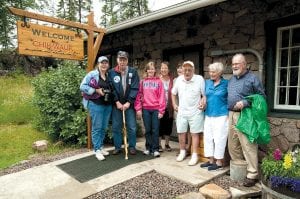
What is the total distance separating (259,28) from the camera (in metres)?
4.29

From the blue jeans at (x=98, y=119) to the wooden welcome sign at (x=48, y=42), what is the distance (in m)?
1.04

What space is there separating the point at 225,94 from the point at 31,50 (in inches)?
121

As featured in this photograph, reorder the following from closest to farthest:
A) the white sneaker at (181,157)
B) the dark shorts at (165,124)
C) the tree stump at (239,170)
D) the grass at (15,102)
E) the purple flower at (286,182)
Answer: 1. the purple flower at (286,182)
2. the tree stump at (239,170)
3. the white sneaker at (181,157)
4. the dark shorts at (165,124)
5. the grass at (15,102)

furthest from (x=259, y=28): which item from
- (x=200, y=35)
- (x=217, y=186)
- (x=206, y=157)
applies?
(x=217, y=186)

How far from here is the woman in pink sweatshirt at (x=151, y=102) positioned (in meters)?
4.52

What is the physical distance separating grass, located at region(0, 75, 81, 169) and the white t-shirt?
9.33 feet

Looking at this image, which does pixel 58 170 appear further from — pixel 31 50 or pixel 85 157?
pixel 31 50

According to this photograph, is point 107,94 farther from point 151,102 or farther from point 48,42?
point 48,42

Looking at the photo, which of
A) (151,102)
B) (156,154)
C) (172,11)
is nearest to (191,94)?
(151,102)

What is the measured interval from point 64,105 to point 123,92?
1934 mm

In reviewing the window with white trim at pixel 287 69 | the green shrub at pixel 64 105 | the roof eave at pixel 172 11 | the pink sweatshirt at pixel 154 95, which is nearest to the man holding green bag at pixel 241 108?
the window with white trim at pixel 287 69

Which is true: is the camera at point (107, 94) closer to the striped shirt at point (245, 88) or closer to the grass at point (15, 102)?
the striped shirt at point (245, 88)

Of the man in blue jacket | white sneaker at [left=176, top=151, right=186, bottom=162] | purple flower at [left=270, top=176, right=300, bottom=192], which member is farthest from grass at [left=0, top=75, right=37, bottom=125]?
purple flower at [left=270, top=176, right=300, bottom=192]

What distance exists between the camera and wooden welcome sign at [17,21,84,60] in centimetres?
432
